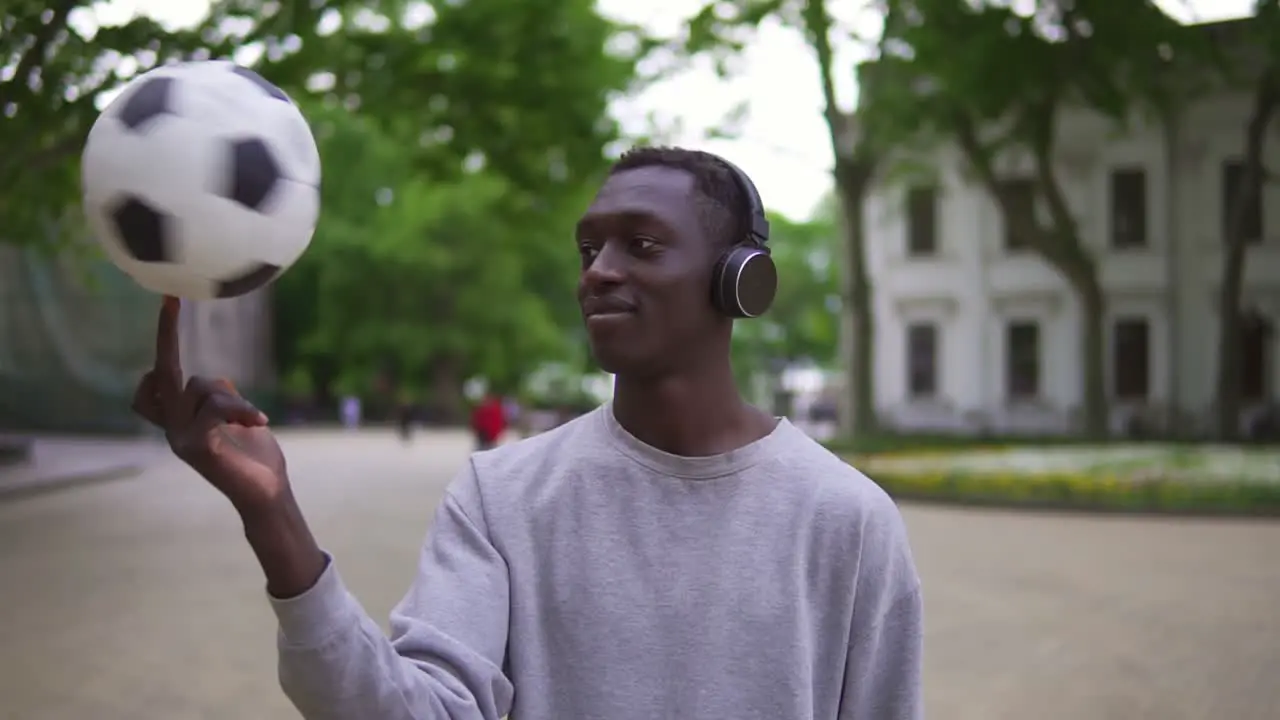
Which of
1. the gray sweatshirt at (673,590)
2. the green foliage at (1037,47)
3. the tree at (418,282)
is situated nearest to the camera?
the gray sweatshirt at (673,590)

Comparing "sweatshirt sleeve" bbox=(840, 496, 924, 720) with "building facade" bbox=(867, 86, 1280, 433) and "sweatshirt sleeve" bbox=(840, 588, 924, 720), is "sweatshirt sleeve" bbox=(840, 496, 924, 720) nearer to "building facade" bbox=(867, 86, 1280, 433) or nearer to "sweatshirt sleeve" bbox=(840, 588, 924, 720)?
"sweatshirt sleeve" bbox=(840, 588, 924, 720)

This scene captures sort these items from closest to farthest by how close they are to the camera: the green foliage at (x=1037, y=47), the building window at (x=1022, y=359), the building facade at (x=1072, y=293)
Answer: the green foliage at (x=1037, y=47), the building facade at (x=1072, y=293), the building window at (x=1022, y=359)

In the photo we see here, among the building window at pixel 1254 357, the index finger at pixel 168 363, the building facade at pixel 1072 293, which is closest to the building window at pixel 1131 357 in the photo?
the building facade at pixel 1072 293

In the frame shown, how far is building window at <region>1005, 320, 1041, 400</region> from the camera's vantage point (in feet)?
123

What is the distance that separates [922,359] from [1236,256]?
12775 mm

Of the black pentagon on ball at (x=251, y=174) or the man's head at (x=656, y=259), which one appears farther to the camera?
the man's head at (x=656, y=259)

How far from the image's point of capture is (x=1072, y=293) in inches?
1438

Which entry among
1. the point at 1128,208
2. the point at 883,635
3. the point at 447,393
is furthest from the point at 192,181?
the point at 447,393

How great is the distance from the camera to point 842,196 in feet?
86.9

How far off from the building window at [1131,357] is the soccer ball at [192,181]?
3698 centimetres

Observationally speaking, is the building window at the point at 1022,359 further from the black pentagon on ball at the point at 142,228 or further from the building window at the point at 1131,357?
the black pentagon on ball at the point at 142,228

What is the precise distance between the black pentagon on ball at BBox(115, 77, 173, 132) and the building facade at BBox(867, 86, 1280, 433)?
32.0 m

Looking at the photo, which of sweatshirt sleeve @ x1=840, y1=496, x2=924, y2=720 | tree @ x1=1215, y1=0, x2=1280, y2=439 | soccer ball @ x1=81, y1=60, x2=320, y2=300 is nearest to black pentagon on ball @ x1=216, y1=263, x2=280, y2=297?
soccer ball @ x1=81, y1=60, x2=320, y2=300

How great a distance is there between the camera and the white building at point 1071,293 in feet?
115
